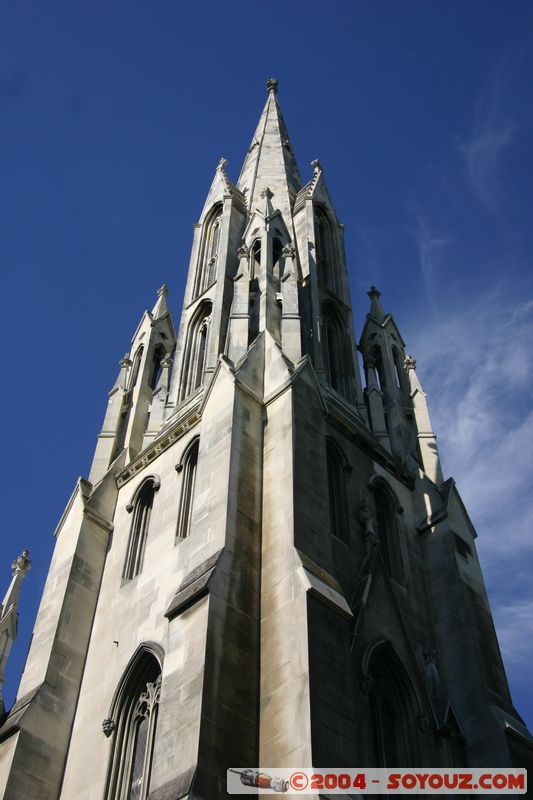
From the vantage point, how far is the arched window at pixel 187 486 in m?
22.5

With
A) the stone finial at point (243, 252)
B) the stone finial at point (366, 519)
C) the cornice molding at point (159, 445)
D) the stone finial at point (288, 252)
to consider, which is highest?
the stone finial at point (243, 252)

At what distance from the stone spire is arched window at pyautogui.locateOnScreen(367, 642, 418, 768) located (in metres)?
9.64

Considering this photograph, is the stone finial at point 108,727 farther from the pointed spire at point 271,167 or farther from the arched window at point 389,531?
the pointed spire at point 271,167

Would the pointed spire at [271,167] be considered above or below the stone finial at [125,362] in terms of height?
above

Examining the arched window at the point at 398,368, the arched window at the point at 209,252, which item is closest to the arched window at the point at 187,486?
the arched window at the point at 398,368

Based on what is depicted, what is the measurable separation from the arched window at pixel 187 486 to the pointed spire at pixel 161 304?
35.3 ft

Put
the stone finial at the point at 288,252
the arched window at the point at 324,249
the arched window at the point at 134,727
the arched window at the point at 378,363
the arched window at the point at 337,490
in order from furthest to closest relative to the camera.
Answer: the arched window at the point at 324,249 → the arched window at the point at 378,363 → the stone finial at the point at 288,252 → the arched window at the point at 337,490 → the arched window at the point at 134,727

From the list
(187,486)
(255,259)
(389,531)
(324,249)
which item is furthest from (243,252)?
(389,531)

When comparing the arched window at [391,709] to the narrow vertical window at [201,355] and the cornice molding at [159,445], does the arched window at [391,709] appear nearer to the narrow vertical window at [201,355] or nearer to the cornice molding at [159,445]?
the cornice molding at [159,445]

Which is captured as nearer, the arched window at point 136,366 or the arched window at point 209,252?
the arched window at point 136,366

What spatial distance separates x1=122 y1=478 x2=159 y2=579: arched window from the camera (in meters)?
23.4

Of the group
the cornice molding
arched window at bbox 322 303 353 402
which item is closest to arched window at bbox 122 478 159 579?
the cornice molding

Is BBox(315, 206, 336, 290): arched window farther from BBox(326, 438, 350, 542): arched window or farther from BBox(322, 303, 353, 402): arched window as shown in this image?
BBox(326, 438, 350, 542): arched window

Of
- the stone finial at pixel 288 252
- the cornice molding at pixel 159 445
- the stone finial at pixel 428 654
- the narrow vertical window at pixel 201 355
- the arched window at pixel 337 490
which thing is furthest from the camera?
the narrow vertical window at pixel 201 355
